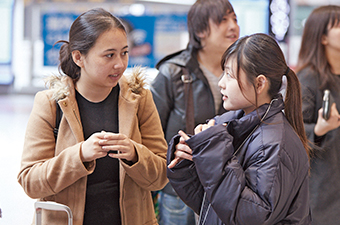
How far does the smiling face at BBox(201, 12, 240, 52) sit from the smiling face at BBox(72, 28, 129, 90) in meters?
1.00

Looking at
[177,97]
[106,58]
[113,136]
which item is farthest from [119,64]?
[177,97]

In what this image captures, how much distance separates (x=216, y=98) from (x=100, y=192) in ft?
3.77

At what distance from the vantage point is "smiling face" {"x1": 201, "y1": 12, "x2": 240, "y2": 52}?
2514 mm

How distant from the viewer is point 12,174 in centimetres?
271

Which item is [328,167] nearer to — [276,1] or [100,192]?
[100,192]

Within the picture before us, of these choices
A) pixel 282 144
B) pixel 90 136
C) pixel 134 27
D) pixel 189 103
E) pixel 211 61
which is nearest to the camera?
pixel 282 144

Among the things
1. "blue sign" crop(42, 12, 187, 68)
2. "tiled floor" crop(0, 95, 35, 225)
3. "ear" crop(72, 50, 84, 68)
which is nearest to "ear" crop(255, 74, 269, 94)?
"ear" crop(72, 50, 84, 68)

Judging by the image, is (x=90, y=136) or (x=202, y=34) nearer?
(x=90, y=136)

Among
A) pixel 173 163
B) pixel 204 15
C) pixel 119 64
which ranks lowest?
pixel 173 163

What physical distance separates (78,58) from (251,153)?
888 mm

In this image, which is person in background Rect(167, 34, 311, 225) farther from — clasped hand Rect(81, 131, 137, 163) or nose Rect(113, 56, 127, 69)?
nose Rect(113, 56, 127, 69)

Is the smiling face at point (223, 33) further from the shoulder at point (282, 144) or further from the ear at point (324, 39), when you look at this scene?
the shoulder at point (282, 144)

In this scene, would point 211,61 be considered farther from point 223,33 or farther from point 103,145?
point 103,145

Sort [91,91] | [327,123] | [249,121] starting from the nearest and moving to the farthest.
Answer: [249,121] → [91,91] → [327,123]
